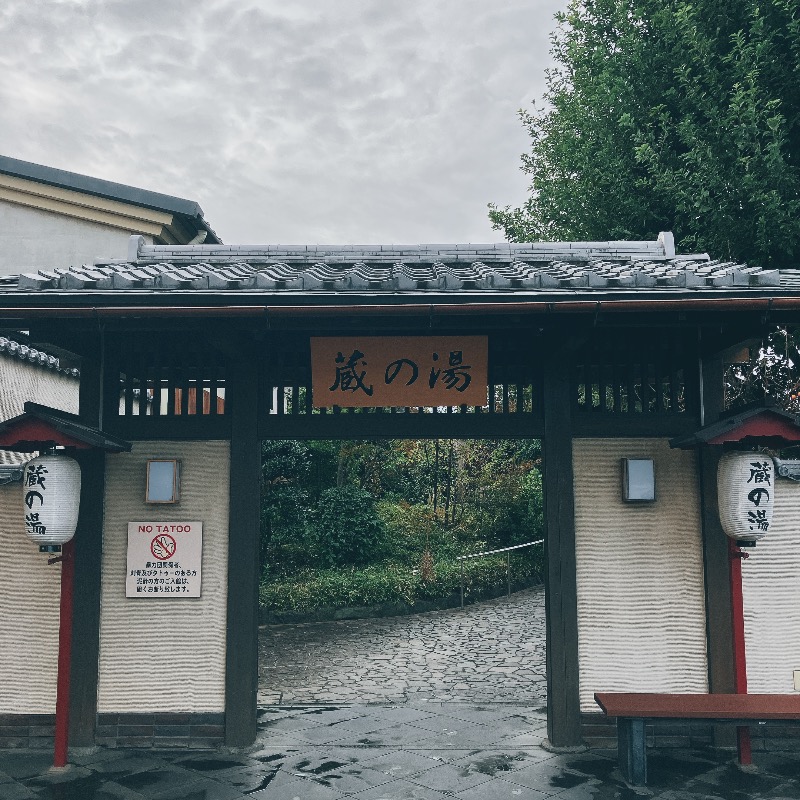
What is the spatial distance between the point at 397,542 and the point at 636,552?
465 inches

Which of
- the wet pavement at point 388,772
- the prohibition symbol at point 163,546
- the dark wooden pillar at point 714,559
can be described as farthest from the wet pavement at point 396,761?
the prohibition symbol at point 163,546

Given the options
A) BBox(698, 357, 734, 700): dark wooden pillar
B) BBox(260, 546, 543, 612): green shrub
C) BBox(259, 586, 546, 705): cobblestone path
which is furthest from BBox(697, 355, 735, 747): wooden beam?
BBox(260, 546, 543, 612): green shrub

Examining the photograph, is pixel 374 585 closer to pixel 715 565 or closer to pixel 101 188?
pixel 715 565

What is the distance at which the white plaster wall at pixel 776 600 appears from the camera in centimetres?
743

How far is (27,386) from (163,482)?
8885 mm

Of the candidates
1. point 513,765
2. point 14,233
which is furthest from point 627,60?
point 14,233

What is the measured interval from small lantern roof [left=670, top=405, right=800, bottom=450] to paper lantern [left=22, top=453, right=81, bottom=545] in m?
6.21

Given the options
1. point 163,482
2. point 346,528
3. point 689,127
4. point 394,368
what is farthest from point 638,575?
point 346,528

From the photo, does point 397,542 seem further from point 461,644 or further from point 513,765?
point 513,765

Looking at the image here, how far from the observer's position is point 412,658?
12250 mm

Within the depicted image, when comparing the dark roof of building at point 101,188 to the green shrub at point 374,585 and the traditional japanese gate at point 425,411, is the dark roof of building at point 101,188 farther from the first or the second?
the green shrub at point 374,585

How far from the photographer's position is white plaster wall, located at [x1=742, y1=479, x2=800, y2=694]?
7434 millimetres

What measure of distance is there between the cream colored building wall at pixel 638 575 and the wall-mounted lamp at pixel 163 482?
4.39 m

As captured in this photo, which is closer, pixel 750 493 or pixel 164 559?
pixel 750 493
